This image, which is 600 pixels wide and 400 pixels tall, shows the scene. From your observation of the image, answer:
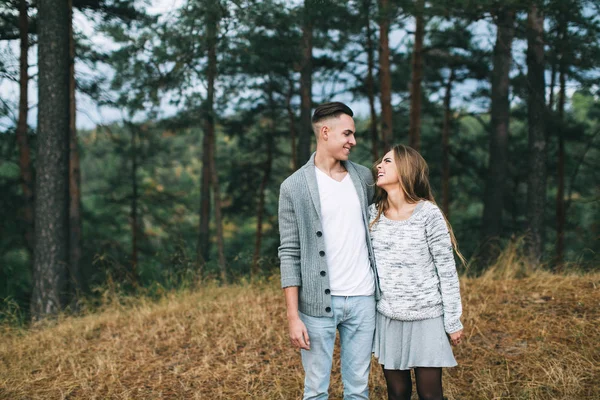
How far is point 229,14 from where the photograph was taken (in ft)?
25.3

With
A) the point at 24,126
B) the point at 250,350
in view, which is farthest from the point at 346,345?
the point at 24,126

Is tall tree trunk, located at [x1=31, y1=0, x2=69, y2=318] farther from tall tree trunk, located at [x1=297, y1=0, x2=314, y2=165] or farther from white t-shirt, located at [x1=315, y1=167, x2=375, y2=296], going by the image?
white t-shirt, located at [x1=315, y1=167, x2=375, y2=296]

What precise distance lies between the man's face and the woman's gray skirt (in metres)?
0.94

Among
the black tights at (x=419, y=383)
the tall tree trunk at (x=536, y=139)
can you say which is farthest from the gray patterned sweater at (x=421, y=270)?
the tall tree trunk at (x=536, y=139)

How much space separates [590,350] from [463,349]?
995 mm

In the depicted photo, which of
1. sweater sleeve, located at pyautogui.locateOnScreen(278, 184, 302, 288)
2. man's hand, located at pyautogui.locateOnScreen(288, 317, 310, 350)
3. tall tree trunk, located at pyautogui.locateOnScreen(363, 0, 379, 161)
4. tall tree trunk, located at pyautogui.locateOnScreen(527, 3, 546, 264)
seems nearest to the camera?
man's hand, located at pyautogui.locateOnScreen(288, 317, 310, 350)

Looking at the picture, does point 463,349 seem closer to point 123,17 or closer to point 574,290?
point 574,290

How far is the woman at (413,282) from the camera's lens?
2.78m

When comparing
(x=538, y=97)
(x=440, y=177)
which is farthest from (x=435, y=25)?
(x=440, y=177)

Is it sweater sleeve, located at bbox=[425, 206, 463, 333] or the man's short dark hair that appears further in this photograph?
the man's short dark hair

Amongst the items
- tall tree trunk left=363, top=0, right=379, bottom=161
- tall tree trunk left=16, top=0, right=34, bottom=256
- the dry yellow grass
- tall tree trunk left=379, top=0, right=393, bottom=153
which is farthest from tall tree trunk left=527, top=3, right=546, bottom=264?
tall tree trunk left=16, top=0, right=34, bottom=256

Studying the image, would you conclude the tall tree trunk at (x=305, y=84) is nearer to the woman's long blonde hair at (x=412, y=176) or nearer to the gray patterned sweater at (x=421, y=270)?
the woman's long blonde hair at (x=412, y=176)

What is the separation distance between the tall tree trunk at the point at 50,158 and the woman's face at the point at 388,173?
5.42 m

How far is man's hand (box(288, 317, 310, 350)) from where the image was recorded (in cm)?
275
